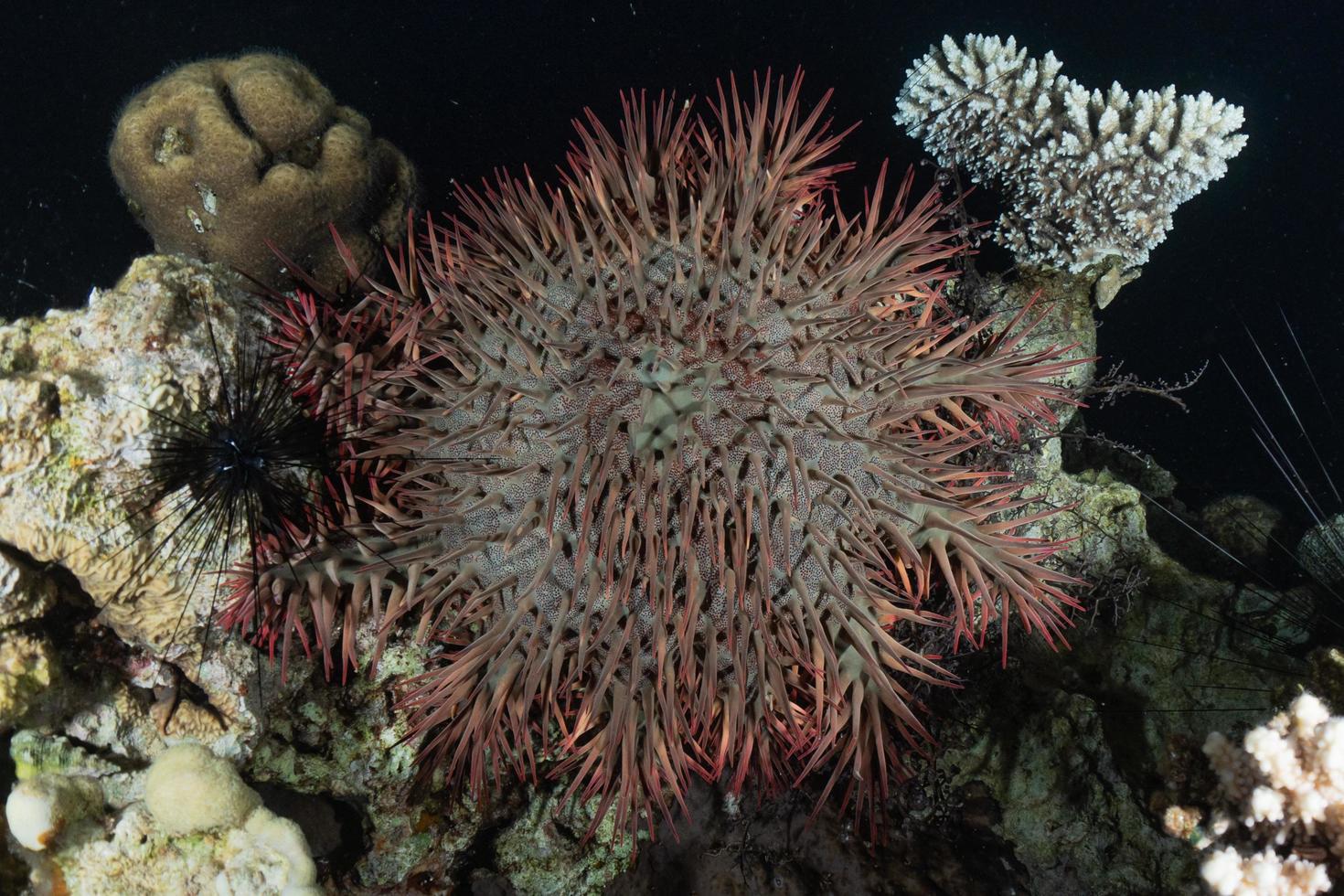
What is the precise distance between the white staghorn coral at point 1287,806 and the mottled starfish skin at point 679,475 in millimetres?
562

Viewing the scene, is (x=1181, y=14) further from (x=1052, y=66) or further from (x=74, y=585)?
(x=74, y=585)

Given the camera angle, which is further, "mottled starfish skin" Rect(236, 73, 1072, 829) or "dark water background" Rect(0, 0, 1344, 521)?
"dark water background" Rect(0, 0, 1344, 521)

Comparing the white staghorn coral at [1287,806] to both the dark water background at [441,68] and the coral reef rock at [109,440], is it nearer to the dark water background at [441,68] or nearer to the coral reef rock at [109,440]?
the dark water background at [441,68]

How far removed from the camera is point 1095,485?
10.8 ft

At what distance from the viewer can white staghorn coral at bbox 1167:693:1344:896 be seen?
5.94 feet

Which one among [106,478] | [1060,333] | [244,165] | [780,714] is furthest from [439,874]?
[1060,333]

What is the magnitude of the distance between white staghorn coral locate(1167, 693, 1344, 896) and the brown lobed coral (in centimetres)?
313

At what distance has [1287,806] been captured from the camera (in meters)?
1.87

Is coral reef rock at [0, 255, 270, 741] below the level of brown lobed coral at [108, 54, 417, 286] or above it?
below

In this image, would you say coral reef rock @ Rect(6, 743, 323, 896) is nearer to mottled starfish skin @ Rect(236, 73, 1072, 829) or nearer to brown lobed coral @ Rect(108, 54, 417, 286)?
mottled starfish skin @ Rect(236, 73, 1072, 829)

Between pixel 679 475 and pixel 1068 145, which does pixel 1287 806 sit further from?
pixel 1068 145

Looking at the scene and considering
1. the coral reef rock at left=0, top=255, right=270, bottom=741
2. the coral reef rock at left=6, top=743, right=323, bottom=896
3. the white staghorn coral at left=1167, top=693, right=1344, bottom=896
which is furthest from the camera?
the coral reef rock at left=6, top=743, right=323, bottom=896

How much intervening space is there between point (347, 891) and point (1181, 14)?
5.08 m

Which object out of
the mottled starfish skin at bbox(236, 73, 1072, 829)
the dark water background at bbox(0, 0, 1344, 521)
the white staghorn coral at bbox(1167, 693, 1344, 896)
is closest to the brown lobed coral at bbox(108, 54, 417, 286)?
the dark water background at bbox(0, 0, 1344, 521)
